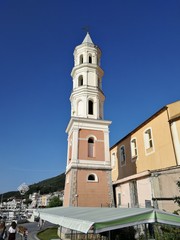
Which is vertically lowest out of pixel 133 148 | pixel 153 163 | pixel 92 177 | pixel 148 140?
pixel 92 177

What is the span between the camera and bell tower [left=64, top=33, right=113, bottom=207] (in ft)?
63.1

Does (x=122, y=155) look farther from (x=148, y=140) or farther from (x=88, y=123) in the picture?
(x=88, y=123)

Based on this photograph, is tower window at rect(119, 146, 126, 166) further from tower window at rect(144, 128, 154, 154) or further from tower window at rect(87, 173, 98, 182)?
tower window at rect(87, 173, 98, 182)

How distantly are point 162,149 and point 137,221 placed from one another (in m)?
13.6

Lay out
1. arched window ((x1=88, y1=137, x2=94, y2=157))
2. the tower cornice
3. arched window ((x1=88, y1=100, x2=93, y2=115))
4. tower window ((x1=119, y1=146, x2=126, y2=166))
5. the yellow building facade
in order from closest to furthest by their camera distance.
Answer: the yellow building facade < arched window ((x1=88, y1=137, x2=94, y2=157)) < the tower cornice < arched window ((x1=88, y1=100, x2=93, y2=115)) < tower window ((x1=119, y1=146, x2=126, y2=166))

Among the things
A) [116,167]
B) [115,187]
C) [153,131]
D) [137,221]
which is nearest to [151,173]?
[153,131]

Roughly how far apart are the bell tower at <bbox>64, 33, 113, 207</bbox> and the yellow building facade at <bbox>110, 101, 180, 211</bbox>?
2537mm

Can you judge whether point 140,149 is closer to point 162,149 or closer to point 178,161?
point 162,149

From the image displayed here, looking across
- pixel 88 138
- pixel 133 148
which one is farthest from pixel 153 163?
pixel 88 138

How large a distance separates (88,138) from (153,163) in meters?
7.13

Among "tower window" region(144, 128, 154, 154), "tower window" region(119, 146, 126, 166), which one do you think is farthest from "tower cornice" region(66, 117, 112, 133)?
"tower window" region(119, 146, 126, 166)

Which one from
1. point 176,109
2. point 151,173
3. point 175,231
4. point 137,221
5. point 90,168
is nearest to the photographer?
point 137,221

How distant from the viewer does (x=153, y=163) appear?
19.8 meters

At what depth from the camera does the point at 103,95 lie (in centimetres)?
2509
